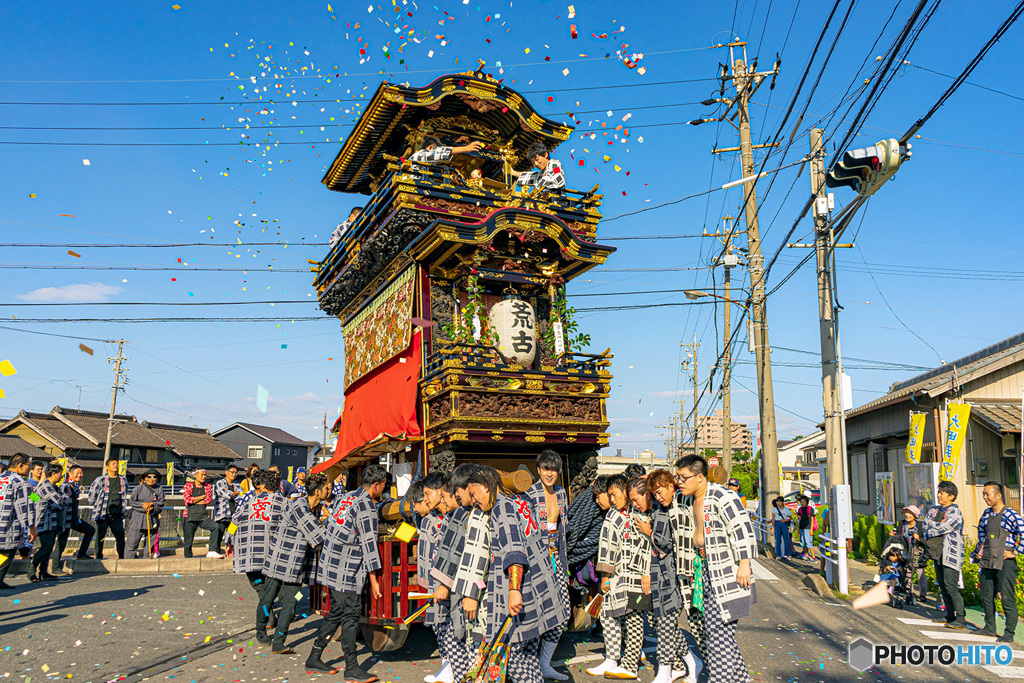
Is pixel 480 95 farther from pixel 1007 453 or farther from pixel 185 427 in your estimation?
pixel 185 427

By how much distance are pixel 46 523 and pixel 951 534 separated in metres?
14.2

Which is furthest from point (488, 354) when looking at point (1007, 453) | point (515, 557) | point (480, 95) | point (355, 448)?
point (1007, 453)

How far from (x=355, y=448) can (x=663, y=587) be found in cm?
1090

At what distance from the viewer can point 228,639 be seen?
8414mm

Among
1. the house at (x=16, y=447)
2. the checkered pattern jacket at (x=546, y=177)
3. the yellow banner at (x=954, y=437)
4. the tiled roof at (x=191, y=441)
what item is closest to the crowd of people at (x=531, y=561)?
the yellow banner at (x=954, y=437)

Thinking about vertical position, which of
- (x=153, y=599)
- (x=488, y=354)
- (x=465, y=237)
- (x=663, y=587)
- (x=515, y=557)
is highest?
(x=465, y=237)

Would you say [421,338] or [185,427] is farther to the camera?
[185,427]

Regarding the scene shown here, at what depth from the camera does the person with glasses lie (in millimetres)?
5570

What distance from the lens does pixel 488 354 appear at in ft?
44.8

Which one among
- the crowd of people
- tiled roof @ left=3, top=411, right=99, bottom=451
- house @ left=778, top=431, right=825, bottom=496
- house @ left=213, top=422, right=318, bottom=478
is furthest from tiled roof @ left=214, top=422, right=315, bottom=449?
the crowd of people

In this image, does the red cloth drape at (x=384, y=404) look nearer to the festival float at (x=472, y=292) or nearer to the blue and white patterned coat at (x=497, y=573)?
the festival float at (x=472, y=292)

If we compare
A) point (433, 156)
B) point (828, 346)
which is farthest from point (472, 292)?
point (828, 346)

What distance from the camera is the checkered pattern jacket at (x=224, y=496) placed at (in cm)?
1357

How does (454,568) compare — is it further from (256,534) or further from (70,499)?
(70,499)
